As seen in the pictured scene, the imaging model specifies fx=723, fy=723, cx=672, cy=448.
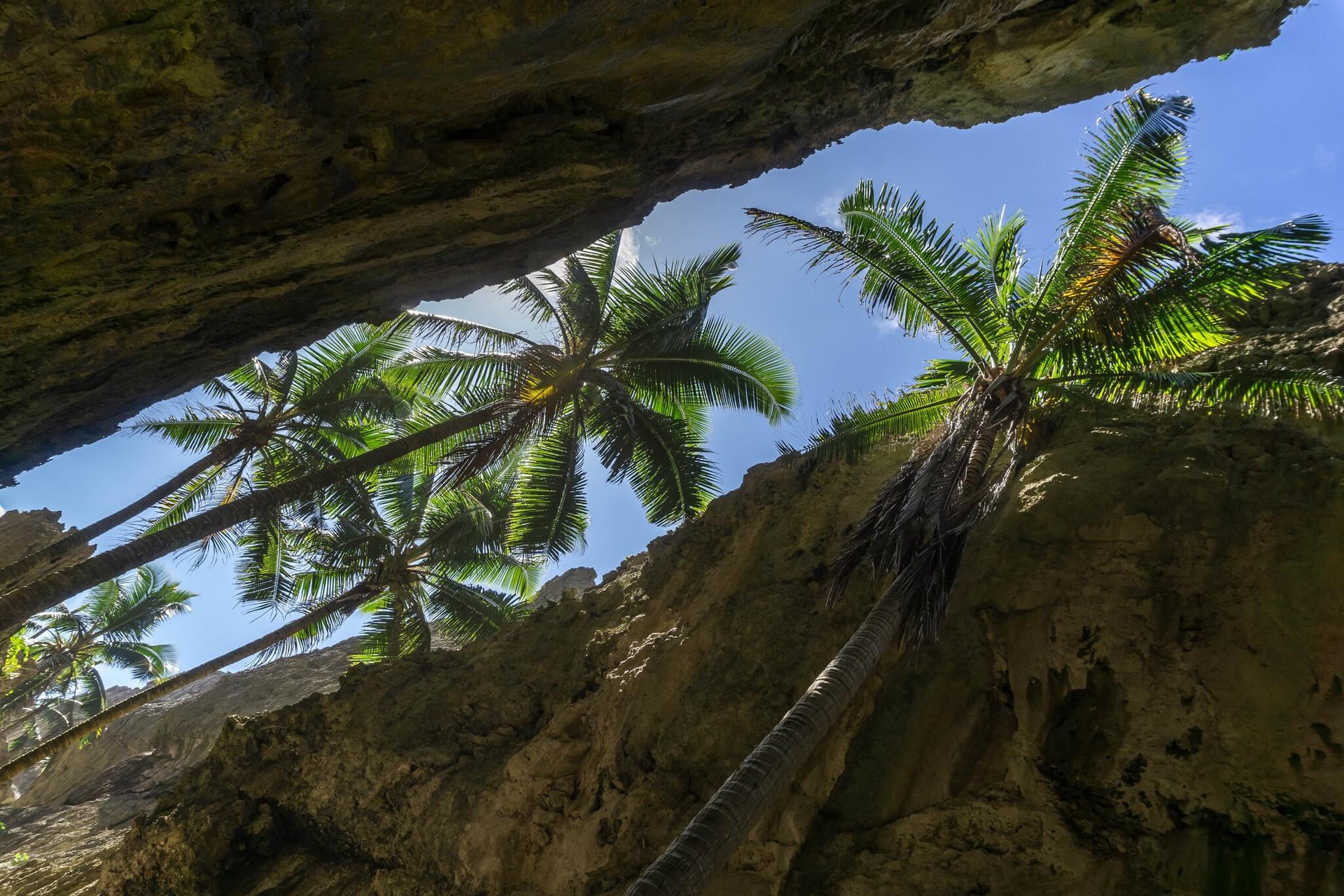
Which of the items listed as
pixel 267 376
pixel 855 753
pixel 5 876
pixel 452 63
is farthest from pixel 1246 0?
pixel 5 876

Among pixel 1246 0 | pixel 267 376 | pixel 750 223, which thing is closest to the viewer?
pixel 1246 0

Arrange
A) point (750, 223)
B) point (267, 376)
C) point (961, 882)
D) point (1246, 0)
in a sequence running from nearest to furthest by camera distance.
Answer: point (961, 882) < point (1246, 0) < point (750, 223) < point (267, 376)

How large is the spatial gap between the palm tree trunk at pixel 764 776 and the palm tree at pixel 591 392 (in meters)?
6.00

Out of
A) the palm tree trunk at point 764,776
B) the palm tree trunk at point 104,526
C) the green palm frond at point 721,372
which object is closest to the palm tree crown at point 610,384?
the green palm frond at point 721,372

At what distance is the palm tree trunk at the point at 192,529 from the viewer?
8383mm

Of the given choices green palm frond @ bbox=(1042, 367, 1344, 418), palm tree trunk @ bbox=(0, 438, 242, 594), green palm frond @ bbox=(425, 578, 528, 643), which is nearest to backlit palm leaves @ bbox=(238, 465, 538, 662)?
green palm frond @ bbox=(425, 578, 528, 643)

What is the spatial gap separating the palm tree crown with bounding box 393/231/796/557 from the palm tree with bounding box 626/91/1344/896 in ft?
8.94

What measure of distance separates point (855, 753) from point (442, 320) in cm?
932

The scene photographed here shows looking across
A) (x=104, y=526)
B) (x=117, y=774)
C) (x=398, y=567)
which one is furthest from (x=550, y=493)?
(x=117, y=774)

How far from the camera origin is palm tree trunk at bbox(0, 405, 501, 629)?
838cm

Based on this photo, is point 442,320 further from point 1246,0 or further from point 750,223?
point 1246,0

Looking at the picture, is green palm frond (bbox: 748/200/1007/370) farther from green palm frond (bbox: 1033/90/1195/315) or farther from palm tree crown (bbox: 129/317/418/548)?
palm tree crown (bbox: 129/317/418/548)

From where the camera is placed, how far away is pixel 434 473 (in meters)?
13.7

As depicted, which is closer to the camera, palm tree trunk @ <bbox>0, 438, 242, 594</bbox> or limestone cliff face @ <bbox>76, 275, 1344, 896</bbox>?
limestone cliff face @ <bbox>76, 275, 1344, 896</bbox>
